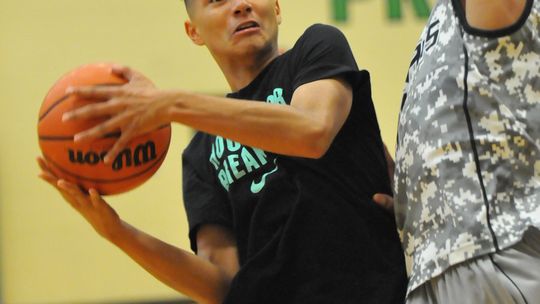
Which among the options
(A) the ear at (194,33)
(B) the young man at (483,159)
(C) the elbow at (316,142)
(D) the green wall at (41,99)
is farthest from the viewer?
(D) the green wall at (41,99)

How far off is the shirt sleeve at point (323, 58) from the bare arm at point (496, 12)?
49 centimetres

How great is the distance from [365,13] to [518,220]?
3.56 metres

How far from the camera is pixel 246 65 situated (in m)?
2.87

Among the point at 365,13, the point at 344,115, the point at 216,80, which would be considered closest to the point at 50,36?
the point at 216,80

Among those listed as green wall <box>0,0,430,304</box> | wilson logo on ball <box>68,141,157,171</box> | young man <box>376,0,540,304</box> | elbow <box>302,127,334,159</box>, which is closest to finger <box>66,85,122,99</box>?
wilson logo on ball <box>68,141,157,171</box>

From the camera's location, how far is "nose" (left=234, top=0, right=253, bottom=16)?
9.16 ft

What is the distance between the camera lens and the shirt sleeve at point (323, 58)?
2508mm

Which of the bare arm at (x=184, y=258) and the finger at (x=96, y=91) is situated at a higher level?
the finger at (x=96, y=91)

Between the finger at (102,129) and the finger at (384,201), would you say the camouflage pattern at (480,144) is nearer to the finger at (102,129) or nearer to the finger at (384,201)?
the finger at (384,201)

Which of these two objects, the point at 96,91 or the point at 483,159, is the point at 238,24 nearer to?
the point at 96,91

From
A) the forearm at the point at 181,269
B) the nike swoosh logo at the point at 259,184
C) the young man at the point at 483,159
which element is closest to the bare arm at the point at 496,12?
the young man at the point at 483,159

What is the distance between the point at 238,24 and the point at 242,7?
0.18 feet

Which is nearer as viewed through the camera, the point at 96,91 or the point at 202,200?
the point at 96,91

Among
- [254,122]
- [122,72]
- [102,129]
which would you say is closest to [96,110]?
[102,129]
